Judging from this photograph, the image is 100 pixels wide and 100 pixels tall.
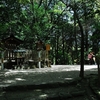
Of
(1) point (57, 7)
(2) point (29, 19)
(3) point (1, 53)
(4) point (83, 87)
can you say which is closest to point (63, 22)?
(1) point (57, 7)

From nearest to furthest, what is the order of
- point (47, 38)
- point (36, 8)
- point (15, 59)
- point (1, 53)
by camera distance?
point (1, 53) < point (15, 59) < point (36, 8) < point (47, 38)

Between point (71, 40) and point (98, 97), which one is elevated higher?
point (71, 40)

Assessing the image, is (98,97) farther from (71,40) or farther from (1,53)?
(71,40)

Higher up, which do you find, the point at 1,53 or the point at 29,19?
the point at 29,19

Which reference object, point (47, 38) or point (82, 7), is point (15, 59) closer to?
point (82, 7)

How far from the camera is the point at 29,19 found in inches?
769

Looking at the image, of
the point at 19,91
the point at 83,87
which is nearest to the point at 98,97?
the point at 83,87

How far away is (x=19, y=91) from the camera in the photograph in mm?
6188

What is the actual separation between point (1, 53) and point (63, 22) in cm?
1250

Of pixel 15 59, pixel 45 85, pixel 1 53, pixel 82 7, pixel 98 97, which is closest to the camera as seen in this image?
pixel 98 97

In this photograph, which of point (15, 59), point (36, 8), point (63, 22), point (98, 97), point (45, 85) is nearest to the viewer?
point (98, 97)

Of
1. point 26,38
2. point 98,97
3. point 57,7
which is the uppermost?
point 57,7

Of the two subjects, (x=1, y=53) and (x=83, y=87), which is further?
(x=1, y=53)

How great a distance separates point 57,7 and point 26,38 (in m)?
5.81
